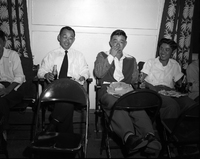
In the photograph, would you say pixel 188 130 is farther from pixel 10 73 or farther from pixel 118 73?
pixel 10 73

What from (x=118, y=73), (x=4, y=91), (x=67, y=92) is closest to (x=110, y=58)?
(x=118, y=73)

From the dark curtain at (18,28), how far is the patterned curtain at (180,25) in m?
2.26

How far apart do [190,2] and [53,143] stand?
302cm

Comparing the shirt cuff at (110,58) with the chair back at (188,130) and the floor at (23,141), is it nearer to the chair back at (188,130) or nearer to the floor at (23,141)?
the floor at (23,141)

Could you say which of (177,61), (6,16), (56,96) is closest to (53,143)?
(56,96)

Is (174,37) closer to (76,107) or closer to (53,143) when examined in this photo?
(76,107)

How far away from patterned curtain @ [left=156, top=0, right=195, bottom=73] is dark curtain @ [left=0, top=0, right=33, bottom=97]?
226 centimetres

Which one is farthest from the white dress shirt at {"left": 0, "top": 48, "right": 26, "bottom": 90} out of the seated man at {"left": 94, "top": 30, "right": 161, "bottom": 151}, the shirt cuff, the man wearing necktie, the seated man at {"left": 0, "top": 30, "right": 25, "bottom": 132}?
the shirt cuff

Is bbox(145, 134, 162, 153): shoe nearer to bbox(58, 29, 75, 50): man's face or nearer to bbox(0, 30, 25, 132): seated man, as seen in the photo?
bbox(0, 30, 25, 132): seated man

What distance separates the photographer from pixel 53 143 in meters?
1.64

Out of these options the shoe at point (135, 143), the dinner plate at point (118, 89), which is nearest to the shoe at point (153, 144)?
the shoe at point (135, 143)

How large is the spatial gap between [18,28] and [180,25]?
270 centimetres

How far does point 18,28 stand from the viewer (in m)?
2.94

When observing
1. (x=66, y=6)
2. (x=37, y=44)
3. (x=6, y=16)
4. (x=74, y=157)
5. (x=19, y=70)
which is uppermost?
(x=66, y=6)
